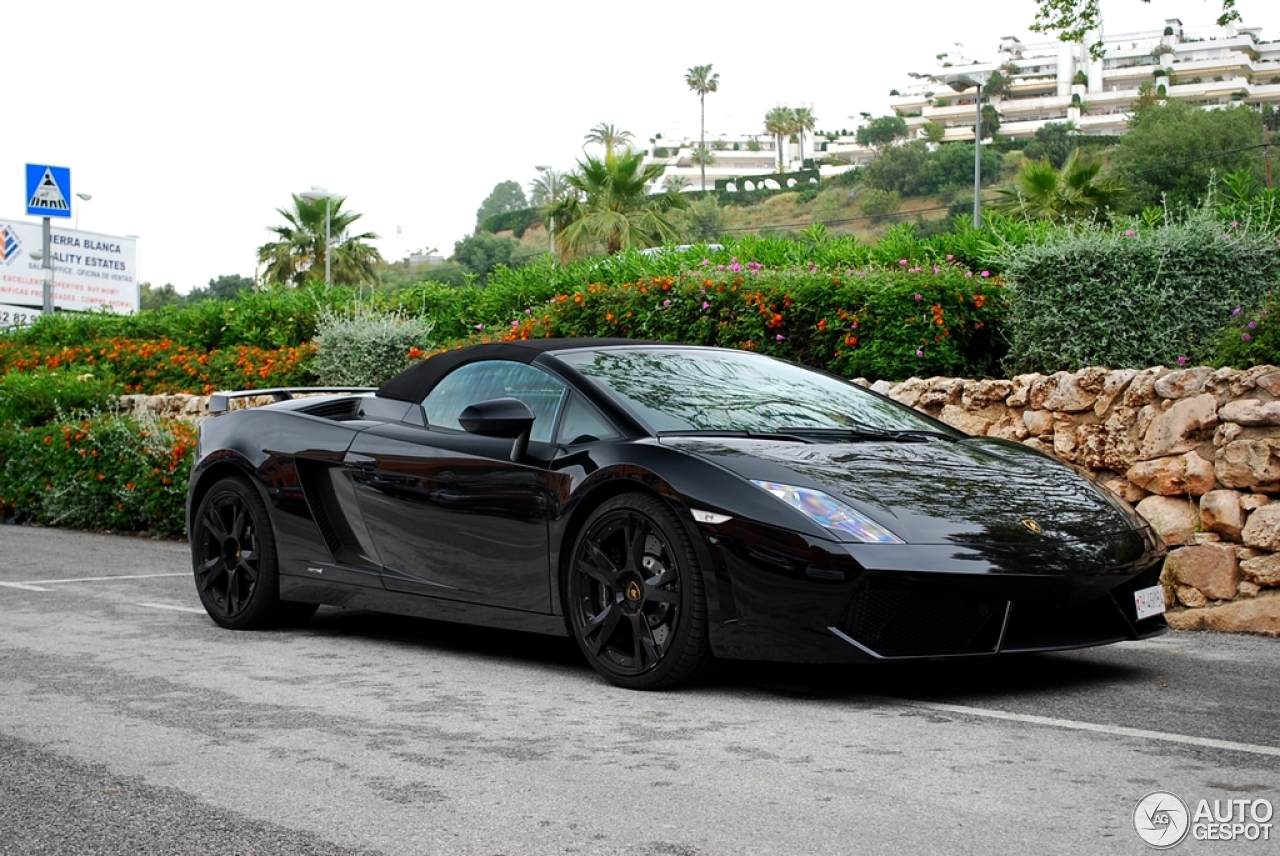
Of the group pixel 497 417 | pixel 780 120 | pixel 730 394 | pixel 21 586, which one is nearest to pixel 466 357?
pixel 497 417

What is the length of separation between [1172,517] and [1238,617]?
2.35ft

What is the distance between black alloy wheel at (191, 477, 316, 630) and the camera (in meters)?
6.76

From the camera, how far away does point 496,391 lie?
6.09 meters

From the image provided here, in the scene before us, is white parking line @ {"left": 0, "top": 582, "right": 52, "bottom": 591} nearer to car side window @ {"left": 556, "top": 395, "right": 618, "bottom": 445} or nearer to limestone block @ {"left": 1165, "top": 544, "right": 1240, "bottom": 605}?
car side window @ {"left": 556, "top": 395, "right": 618, "bottom": 445}

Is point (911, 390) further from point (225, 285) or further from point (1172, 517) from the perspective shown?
point (225, 285)

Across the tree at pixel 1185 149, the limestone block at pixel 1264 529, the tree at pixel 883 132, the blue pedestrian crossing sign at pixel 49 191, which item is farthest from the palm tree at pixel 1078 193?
the tree at pixel 883 132

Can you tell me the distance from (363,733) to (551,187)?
84008mm

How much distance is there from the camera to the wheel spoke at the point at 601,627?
5.12 metres

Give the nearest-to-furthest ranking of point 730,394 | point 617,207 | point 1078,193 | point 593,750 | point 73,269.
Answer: point 593,750
point 730,394
point 1078,193
point 617,207
point 73,269

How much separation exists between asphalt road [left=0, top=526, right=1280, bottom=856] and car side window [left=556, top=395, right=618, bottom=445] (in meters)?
0.92

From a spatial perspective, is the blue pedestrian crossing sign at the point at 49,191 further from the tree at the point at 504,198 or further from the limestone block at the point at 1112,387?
the tree at the point at 504,198

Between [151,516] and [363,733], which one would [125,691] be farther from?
[151,516]

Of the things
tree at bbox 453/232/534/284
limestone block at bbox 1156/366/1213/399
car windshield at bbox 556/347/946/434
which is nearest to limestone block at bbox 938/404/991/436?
limestone block at bbox 1156/366/1213/399

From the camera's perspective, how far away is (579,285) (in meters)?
13.7
